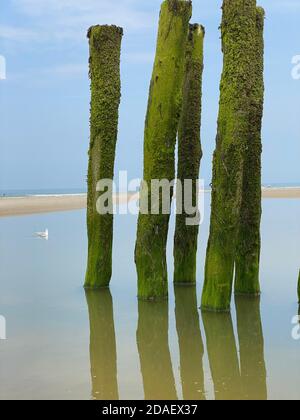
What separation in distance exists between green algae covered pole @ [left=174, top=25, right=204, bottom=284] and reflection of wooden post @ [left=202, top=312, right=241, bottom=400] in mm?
2151

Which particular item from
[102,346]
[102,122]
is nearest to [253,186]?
[102,122]

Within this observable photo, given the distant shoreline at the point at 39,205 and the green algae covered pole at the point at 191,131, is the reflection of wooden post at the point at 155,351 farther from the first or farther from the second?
the distant shoreline at the point at 39,205

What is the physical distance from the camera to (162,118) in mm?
9875

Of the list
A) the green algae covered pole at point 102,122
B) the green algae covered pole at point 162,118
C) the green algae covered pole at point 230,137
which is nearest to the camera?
the green algae covered pole at point 230,137

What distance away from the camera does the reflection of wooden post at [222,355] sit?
6.51 meters

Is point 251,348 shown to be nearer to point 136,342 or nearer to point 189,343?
point 189,343

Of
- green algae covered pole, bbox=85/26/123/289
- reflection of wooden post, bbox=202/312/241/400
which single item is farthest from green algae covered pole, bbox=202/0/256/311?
green algae covered pole, bbox=85/26/123/289

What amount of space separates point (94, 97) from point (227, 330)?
4477mm

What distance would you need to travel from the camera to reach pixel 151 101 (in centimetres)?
1003

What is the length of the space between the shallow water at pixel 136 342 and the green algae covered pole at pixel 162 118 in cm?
92

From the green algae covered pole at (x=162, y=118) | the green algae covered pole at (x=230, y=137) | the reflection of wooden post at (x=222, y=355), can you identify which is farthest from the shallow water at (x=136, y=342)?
the green algae covered pole at (x=162, y=118)
